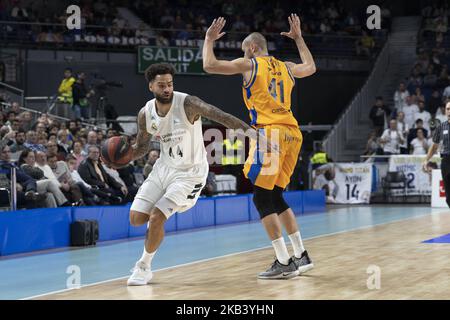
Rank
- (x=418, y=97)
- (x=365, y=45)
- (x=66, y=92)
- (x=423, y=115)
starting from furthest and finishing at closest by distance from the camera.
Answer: (x=365, y=45) → (x=418, y=97) → (x=423, y=115) → (x=66, y=92)

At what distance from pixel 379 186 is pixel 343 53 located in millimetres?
7805

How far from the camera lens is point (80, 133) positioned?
18.0m

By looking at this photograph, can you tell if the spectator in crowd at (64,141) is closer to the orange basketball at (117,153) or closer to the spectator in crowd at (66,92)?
the spectator in crowd at (66,92)

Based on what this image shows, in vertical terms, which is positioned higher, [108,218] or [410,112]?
[410,112]

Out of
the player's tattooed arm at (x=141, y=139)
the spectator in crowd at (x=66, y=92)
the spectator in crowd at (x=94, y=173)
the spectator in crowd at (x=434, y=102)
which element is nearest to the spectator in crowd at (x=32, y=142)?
the spectator in crowd at (x=94, y=173)

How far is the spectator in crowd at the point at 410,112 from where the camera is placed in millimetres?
25094

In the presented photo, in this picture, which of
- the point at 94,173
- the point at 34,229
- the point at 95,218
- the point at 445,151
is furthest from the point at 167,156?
the point at 94,173

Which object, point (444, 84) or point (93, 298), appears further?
point (444, 84)

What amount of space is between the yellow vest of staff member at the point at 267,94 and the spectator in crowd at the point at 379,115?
18.4 metres

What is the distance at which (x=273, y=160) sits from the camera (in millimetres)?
7926

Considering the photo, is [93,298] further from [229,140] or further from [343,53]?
[343,53]

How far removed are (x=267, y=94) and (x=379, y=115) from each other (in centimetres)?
1864

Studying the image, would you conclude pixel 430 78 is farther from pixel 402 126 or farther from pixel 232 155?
pixel 232 155
